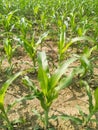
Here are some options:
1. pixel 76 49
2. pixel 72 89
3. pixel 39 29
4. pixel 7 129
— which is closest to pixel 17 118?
pixel 7 129

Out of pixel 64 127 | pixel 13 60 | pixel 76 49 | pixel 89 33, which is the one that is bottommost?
pixel 64 127

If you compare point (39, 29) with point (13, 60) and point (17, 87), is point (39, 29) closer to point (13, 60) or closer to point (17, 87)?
point (13, 60)

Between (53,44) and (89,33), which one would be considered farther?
(89,33)

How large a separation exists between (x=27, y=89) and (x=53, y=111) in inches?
Result: 16.3

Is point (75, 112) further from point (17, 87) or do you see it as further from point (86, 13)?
point (86, 13)

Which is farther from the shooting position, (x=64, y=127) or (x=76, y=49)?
(x=76, y=49)

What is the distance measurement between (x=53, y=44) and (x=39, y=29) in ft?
2.49

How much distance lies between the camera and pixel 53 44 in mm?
3357

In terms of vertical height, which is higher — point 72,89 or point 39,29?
point 39,29

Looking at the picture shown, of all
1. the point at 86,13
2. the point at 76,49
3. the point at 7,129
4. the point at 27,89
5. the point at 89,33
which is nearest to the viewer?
the point at 7,129

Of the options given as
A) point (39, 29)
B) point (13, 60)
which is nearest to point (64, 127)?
point (13, 60)

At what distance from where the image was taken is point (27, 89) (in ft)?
7.29

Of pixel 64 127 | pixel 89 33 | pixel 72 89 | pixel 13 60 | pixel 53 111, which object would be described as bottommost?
pixel 64 127

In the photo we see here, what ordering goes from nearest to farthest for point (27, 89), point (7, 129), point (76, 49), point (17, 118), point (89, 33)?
point (7, 129), point (17, 118), point (27, 89), point (76, 49), point (89, 33)
